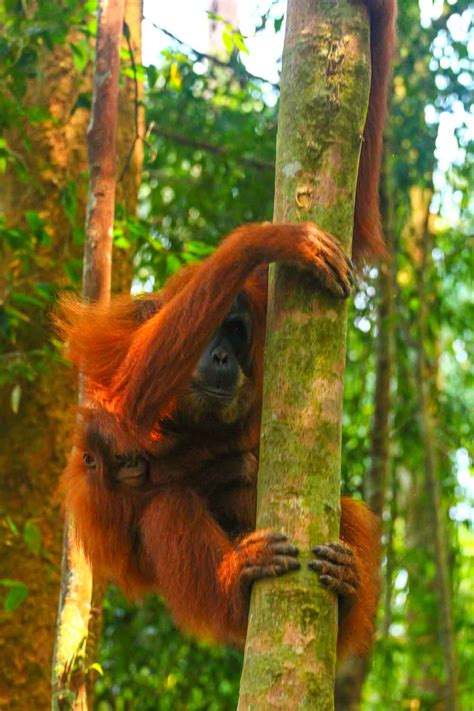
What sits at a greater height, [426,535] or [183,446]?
[426,535]

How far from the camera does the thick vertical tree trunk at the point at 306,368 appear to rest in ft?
7.84

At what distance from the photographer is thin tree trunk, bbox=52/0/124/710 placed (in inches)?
153

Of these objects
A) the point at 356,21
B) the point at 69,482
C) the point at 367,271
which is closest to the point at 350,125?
the point at 356,21

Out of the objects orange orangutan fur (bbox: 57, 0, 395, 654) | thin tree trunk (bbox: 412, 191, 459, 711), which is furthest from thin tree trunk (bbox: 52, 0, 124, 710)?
thin tree trunk (bbox: 412, 191, 459, 711)

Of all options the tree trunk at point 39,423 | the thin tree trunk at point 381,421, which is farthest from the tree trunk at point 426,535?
the tree trunk at point 39,423

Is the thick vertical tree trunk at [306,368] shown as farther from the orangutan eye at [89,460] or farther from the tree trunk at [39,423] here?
the tree trunk at [39,423]

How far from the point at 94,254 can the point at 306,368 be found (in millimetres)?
1919

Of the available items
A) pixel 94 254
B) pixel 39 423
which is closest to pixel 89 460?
pixel 94 254

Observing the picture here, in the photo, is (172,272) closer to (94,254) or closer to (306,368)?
(94,254)

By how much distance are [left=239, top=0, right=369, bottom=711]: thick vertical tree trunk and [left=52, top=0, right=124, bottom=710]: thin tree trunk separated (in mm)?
1523

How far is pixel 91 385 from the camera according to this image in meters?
3.98

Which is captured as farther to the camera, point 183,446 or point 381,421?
point 381,421

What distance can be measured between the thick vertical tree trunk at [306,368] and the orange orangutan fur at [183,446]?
17.8 inches

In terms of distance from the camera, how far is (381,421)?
6535 mm
